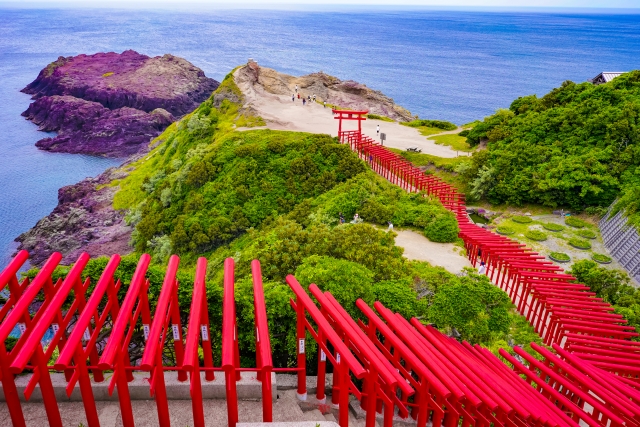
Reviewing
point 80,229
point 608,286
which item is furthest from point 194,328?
point 80,229

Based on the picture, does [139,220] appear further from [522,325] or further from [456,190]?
[522,325]

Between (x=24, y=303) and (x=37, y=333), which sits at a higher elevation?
(x=24, y=303)

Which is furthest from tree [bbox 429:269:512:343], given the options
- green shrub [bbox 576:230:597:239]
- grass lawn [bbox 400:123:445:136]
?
grass lawn [bbox 400:123:445:136]

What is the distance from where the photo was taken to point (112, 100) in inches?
3593

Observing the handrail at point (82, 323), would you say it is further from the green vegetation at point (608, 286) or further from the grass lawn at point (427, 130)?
the grass lawn at point (427, 130)

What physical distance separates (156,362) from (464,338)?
11.3m

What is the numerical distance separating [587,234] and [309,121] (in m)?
28.5

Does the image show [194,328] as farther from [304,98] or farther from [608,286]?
[304,98]

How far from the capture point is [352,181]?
112 ft

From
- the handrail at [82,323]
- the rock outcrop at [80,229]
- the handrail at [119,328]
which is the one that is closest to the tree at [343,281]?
the handrail at [119,328]

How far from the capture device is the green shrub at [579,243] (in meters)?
28.2

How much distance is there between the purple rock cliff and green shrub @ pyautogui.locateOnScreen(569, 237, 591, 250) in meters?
60.4

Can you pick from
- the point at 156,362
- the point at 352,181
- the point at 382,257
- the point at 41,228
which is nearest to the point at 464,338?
the point at 382,257

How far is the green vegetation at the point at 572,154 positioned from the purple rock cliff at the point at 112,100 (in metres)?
53.5
